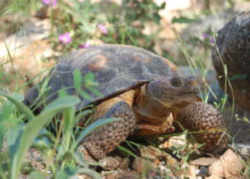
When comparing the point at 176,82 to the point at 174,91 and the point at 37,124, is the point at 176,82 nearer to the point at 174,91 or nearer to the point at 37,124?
the point at 174,91

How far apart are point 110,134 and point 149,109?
368 mm

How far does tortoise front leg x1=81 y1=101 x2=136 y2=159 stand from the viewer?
2320mm

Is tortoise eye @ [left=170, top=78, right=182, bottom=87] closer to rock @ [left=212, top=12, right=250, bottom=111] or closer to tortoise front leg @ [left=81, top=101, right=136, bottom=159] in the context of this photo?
tortoise front leg @ [left=81, top=101, right=136, bottom=159]

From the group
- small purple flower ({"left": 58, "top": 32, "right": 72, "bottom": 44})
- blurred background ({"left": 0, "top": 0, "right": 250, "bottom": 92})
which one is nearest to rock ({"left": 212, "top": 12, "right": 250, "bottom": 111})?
blurred background ({"left": 0, "top": 0, "right": 250, "bottom": 92})

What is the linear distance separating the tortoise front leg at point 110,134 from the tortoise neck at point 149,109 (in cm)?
19

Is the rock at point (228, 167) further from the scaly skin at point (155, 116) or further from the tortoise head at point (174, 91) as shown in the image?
the tortoise head at point (174, 91)

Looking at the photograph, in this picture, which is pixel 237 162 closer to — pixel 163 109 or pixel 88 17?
pixel 163 109

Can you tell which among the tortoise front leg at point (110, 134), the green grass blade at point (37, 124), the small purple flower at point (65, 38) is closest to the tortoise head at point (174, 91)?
the tortoise front leg at point (110, 134)

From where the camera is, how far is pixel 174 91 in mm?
2273

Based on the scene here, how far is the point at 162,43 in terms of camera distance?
5.77m

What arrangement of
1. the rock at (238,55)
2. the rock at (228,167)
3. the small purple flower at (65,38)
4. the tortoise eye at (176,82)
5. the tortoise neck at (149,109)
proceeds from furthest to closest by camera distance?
the small purple flower at (65,38) → the rock at (238,55) → the tortoise neck at (149,109) → the tortoise eye at (176,82) → the rock at (228,167)

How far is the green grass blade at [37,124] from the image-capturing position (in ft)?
3.67

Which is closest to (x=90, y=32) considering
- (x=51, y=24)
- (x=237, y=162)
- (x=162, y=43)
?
(x=51, y=24)

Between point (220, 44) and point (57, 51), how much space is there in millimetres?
2594
